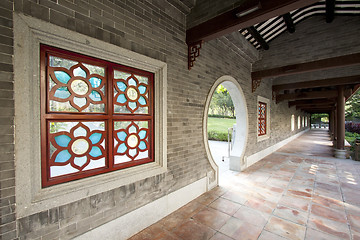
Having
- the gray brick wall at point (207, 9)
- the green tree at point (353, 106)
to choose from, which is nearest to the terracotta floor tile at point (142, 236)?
the gray brick wall at point (207, 9)

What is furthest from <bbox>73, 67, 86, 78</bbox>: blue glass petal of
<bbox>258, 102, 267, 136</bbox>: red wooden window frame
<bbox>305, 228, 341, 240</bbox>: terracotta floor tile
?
<bbox>258, 102, 267, 136</bbox>: red wooden window frame

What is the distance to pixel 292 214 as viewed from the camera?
8.82ft

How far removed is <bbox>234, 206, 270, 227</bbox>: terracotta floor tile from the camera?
8.16ft

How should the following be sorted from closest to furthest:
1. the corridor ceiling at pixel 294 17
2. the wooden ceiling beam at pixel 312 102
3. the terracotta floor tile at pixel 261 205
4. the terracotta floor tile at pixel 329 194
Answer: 1. the terracotta floor tile at pixel 261 205
2. the terracotta floor tile at pixel 329 194
3. the corridor ceiling at pixel 294 17
4. the wooden ceiling beam at pixel 312 102

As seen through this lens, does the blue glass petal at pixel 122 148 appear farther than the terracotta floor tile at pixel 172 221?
No

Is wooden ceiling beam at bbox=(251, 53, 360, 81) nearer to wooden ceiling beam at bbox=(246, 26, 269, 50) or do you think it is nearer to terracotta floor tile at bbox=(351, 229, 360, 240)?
wooden ceiling beam at bbox=(246, 26, 269, 50)

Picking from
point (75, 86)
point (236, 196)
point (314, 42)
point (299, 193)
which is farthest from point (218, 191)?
point (314, 42)

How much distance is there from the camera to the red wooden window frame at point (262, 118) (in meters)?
6.48

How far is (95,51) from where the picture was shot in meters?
1.87

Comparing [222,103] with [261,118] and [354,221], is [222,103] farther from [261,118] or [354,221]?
[354,221]

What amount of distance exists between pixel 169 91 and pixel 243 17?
4.92ft

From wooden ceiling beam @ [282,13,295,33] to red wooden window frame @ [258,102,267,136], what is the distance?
2.58 m

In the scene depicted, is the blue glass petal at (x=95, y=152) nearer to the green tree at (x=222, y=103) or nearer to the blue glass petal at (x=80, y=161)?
the blue glass petal at (x=80, y=161)

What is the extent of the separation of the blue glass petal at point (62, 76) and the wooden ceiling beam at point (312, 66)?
5.43 meters
